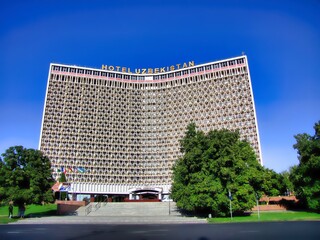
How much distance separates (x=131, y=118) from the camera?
11700 centimetres

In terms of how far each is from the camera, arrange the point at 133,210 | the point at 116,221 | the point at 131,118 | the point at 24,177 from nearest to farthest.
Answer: the point at 116,221, the point at 24,177, the point at 133,210, the point at 131,118

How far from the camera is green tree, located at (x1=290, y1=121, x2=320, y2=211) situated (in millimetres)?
41438

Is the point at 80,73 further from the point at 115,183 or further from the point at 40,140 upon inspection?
the point at 115,183

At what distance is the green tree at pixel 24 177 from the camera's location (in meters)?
38.8

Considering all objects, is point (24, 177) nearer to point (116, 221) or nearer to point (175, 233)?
point (116, 221)

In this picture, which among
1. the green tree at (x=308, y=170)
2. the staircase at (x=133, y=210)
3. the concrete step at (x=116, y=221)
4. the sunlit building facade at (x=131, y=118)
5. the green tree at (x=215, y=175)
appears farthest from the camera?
the sunlit building facade at (x=131, y=118)

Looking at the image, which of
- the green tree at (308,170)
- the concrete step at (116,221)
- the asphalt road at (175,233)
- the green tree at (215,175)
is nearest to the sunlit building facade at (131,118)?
the green tree at (308,170)

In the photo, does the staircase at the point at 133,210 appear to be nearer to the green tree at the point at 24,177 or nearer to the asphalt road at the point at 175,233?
the green tree at the point at 24,177

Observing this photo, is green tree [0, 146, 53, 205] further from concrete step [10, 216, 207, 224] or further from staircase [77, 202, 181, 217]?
staircase [77, 202, 181, 217]

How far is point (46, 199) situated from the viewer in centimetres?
4084

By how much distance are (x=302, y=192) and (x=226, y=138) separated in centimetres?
1638

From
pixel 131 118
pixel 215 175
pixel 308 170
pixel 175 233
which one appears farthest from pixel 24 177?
pixel 131 118

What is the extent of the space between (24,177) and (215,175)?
93.8ft

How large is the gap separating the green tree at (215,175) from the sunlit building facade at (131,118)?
56723 mm
